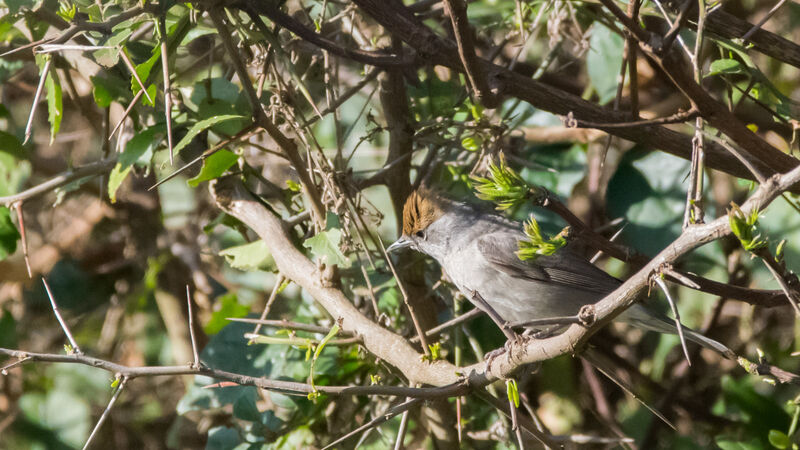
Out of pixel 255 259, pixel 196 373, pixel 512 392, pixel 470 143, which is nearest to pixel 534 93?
pixel 470 143

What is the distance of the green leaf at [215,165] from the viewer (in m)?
2.82

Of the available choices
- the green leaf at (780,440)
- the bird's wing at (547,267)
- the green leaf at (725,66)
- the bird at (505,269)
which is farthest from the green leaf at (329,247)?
the green leaf at (780,440)

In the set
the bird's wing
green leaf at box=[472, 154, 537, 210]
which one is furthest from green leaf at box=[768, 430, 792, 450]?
green leaf at box=[472, 154, 537, 210]

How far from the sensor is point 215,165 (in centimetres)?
284

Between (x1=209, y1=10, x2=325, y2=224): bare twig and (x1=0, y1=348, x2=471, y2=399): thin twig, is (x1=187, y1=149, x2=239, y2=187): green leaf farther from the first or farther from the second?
(x1=0, y1=348, x2=471, y2=399): thin twig

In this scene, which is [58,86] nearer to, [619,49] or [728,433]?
[619,49]

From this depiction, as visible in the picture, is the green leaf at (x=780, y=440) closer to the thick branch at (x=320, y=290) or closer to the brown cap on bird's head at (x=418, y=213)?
the thick branch at (x=320, y=290)

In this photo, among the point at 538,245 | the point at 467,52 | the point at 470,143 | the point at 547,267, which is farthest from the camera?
the point at 547,267

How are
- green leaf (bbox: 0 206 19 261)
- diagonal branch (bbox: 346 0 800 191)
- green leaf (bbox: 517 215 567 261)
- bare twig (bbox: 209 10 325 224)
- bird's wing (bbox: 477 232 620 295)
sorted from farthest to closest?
bird's wing (bbox: 477 232 620 295) → green leaf (bbox: 0 206 19 261) → diagonal branch (bbox: 346 0 800 191) → bare twig (bbox: 209 10 325 224) → green leaf (bbox: 517 215 567 261)

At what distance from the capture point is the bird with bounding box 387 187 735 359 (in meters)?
3.34

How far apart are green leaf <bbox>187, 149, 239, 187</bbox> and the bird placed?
2.63 feet

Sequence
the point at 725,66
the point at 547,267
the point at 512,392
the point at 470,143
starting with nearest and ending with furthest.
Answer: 1. the point at 512,392
2. the point at 725,66
3. the point at 470,143
4. the point at 547,267

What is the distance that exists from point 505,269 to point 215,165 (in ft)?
4.43

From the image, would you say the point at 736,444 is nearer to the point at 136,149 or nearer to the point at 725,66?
the point at 725,66
